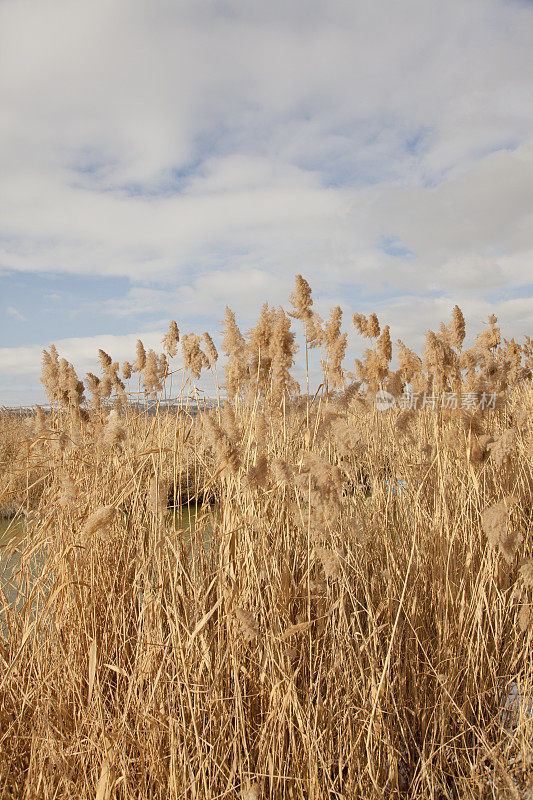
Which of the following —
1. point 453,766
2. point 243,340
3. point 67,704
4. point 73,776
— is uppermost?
point 243,340

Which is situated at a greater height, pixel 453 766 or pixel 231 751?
pixel 231 751

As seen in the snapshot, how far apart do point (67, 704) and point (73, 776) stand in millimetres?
224

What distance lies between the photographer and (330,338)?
2977 mm

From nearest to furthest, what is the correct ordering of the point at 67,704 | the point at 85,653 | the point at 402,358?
the point at 67,704, the point at 85,653, the point at 402,358

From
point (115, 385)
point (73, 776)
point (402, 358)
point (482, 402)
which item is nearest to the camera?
point (73, 776)

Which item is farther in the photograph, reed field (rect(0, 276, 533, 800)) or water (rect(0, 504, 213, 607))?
water (rect(0, 504, 213, 607))

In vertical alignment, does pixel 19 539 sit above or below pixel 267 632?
above

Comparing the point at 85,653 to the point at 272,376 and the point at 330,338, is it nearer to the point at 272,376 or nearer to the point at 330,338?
the point at 272,376

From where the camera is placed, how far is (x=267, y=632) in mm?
1436

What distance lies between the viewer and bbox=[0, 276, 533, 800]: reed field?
4.54 feet

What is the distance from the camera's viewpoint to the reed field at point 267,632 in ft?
4.54

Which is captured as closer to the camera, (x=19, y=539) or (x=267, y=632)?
(x=267, y=632)

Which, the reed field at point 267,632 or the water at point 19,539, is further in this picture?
the water at point 19,539

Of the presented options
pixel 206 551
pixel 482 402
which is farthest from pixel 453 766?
pixel 482 402
